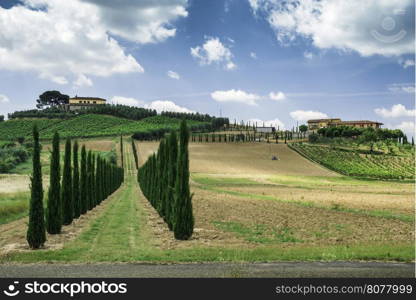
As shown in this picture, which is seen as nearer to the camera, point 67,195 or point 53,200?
point 53,200

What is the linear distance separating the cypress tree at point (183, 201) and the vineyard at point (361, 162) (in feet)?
260

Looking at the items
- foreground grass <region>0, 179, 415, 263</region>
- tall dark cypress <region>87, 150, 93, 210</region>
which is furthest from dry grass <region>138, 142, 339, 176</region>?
foreground grass <region>0, 179, 415, 263</region>

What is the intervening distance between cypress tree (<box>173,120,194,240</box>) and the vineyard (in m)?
79.3

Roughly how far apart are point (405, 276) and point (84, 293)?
9.62 metres

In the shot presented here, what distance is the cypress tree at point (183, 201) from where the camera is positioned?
2027 centimetres

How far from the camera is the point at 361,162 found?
11544cm

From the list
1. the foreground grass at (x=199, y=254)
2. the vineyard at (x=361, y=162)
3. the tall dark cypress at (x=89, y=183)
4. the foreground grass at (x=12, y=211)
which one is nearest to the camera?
the foreground grass at (x=199, y=254)

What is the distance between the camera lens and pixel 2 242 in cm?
1955

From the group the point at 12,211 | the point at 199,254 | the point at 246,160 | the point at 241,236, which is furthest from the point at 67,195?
the point at 246,160

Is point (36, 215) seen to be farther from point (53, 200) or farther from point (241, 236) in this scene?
point (241, 236)

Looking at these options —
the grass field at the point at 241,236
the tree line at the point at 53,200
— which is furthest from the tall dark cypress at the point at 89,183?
the grass field at the point at 241,236

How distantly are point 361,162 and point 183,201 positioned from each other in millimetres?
105426

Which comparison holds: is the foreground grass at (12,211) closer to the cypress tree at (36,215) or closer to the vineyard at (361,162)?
the cypress tree at (36,215)

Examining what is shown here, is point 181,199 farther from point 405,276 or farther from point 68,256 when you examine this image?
point 405,276
